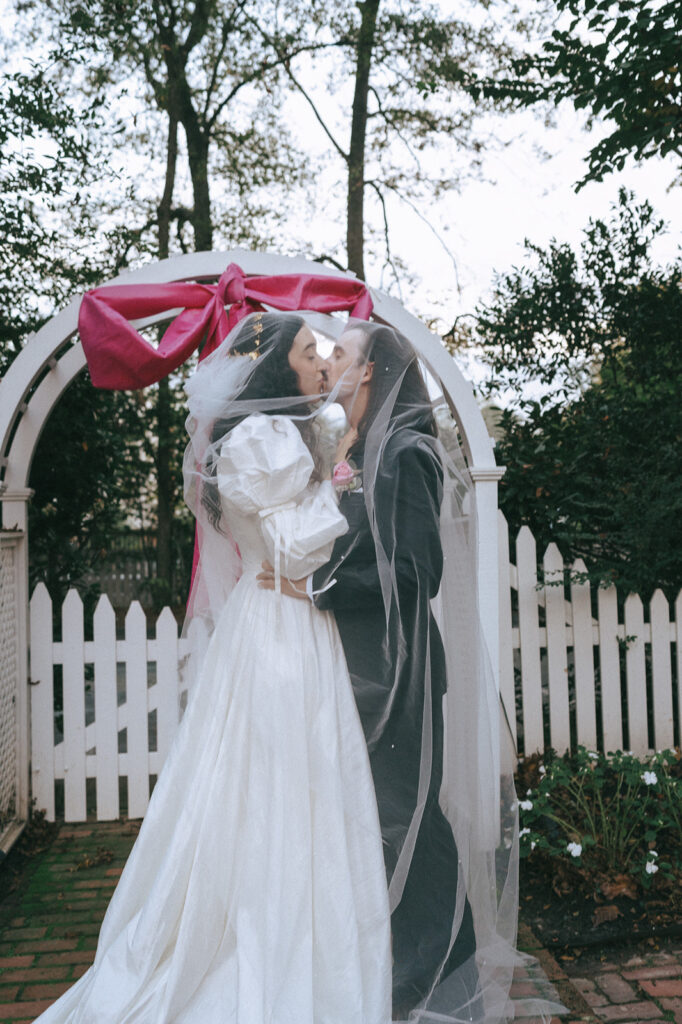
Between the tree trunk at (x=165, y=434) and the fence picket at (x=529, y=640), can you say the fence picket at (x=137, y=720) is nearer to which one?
the fence picket at (x=529, y=640)

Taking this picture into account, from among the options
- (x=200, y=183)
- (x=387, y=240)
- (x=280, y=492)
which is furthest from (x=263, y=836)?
(x=387, y=240)

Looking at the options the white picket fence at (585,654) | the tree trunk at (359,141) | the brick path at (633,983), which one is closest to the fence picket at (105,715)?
the white picket fence at (585,654)

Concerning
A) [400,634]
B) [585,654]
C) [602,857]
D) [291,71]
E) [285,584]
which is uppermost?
[291,71]

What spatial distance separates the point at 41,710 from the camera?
3891mm

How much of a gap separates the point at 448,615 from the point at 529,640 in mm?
1945

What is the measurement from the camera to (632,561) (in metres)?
4.21

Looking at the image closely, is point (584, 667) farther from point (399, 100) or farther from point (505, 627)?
point (399, 100)

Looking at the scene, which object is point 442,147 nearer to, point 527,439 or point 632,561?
point 527,439

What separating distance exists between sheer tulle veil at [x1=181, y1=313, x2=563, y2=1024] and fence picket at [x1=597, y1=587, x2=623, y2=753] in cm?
201

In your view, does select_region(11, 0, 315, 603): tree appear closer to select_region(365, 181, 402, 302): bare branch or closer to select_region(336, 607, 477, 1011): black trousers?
select_region(365, 181, 402, 302): bare branch

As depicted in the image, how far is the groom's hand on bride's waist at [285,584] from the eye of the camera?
7.39 feet

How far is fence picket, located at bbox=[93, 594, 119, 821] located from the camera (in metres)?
3.95

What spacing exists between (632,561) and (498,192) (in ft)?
25.5

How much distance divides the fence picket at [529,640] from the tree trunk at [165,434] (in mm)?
4948
